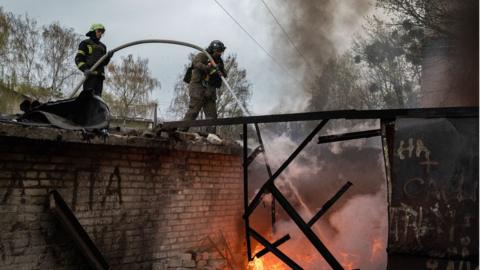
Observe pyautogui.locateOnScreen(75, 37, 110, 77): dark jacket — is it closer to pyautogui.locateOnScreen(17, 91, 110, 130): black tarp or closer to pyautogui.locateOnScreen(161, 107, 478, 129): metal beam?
pyautogui.locateOnScreen(17, 91, 110, 130): black tarp

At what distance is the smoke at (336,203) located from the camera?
801 cm

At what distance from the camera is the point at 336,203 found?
8711 millimetres

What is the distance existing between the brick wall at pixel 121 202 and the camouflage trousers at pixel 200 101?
1.29 m

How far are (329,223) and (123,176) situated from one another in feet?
14.2

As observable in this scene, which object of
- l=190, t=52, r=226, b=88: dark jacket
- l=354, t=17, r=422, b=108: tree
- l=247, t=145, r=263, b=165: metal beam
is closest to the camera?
l=247, t=145, r=263, b=165: metal beam

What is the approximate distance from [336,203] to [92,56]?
17.7 feet

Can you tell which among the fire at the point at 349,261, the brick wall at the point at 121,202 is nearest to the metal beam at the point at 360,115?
the brick wall at the point at 121,202

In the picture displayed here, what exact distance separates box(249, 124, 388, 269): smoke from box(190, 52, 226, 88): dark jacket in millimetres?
1813

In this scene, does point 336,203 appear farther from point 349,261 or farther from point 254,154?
point 254,154

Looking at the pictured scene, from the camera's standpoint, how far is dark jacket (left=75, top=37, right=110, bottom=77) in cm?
771

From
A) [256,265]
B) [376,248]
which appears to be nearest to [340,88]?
[376,248]

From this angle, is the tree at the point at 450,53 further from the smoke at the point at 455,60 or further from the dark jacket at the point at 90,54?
the dark jacket at the point at 90,54

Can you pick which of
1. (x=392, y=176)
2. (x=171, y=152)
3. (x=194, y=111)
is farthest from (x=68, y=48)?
(x=392, y=176)

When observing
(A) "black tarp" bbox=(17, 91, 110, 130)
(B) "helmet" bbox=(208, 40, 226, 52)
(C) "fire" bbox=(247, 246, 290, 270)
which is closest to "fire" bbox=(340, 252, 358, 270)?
(C) "fire" bbox=(247, 246, 290, 270)
